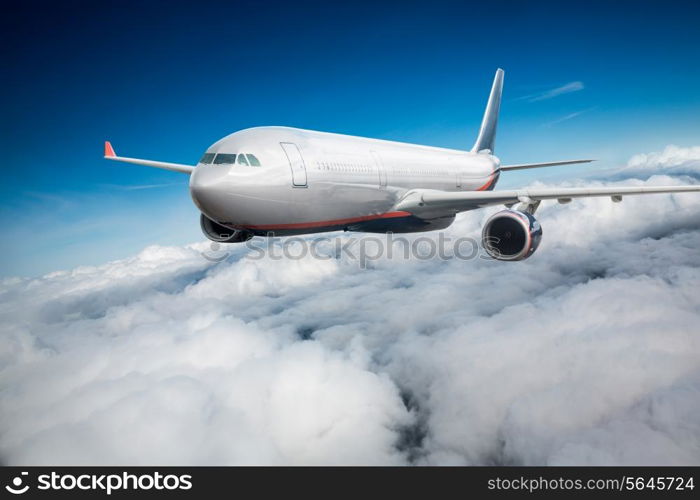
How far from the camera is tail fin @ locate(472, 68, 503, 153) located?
103 feet

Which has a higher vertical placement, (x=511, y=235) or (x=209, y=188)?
(x=209, y=188)

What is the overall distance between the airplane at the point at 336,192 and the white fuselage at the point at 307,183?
3cm

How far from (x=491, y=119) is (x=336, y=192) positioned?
24460mm

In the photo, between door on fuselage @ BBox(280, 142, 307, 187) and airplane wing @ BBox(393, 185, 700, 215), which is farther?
airplane wing @ BBox(393, 185, 700, 215)

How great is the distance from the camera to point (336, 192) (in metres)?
13.8

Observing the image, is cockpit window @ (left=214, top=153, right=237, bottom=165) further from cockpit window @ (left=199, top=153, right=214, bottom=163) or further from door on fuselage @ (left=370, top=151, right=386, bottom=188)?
door on fuselage @ (left=370, top=151, right=386, bottom=188)

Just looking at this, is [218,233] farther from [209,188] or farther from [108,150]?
[108,150]

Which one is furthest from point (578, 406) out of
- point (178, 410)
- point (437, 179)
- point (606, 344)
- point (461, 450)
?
point (437, 179)

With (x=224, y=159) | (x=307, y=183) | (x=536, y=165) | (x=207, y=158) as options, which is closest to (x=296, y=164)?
(x=307, y=183)

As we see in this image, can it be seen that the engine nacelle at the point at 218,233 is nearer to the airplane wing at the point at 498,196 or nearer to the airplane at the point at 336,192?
the airplane at the point at 336,192

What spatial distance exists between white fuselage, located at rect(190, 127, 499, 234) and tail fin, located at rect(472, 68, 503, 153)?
14736 mm

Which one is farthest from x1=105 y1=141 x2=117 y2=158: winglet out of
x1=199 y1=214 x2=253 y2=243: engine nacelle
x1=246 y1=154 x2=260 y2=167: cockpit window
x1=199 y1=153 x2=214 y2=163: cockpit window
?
x1=246 y1=154 x2=260 y2=167: cockpit window

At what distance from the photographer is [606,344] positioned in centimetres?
9562

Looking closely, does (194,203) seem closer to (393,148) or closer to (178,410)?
(393,148)
